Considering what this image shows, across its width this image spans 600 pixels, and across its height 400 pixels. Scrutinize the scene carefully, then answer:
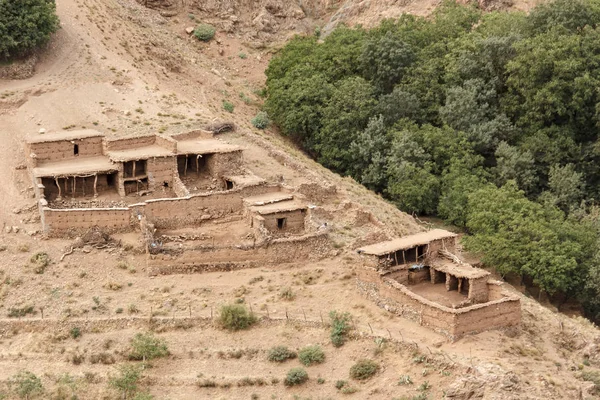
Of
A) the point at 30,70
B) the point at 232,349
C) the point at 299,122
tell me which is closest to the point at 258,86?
the point at 299,122

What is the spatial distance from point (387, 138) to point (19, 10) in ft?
59.2

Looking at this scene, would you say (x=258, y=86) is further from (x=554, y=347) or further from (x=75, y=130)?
(x=554, y=347)

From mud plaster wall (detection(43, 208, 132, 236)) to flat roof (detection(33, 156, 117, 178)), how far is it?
2.20 meters

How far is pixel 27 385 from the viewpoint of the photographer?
32719 millimetres

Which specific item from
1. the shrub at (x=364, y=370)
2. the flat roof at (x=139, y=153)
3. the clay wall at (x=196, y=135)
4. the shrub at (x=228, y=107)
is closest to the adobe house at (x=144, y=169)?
the flat roof at (x=139, y=153)

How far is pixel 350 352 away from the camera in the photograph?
112 feet

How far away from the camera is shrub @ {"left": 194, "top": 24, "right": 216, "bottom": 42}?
65562 mm

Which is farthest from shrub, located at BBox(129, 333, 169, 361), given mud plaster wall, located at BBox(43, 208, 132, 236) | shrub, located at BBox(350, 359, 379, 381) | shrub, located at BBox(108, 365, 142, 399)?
mud plaster wall, located at BBox(43, 208, 132, 236)

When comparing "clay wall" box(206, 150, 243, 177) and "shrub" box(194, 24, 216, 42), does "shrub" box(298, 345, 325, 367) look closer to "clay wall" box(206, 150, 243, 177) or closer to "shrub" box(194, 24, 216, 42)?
"clay wall" box(206, 150, 243, 177)

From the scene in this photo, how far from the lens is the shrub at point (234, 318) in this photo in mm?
35656

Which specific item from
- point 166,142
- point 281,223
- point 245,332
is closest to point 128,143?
point 166,142

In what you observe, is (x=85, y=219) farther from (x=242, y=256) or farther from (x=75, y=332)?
(x=242, y=256)

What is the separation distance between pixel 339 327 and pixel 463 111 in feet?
79.1

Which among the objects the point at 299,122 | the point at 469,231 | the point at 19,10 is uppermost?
the point at 19,10
